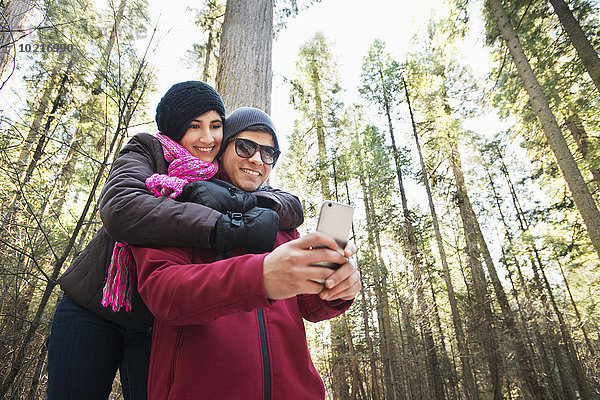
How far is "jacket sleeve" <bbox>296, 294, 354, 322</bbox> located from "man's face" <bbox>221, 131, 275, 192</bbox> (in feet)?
2.14

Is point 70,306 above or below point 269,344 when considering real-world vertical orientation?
above

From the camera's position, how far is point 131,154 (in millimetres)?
1408

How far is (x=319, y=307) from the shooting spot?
53.8 inches

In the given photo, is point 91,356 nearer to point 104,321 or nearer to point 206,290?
point 104,321

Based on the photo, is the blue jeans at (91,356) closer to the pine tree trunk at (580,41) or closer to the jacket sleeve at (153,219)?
the jacket sleeve at (153,219)

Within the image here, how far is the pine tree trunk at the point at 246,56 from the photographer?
2895 millimetres

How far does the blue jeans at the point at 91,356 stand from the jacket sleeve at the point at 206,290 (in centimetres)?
72

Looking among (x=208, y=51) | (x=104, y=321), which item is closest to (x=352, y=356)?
(x=208, y=51)

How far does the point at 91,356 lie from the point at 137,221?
32.8 inches

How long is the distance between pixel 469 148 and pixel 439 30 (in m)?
5.81

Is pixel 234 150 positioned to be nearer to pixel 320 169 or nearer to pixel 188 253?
pixel 188 253

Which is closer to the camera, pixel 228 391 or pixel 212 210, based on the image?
pixel 228 391

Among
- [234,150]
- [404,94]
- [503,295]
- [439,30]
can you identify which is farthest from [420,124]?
[234,150]

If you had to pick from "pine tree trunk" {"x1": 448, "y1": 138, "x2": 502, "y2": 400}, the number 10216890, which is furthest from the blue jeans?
"pine tree trunk" {"x1": 448, "y1": 138, "x2": 502, "y2": 400}
